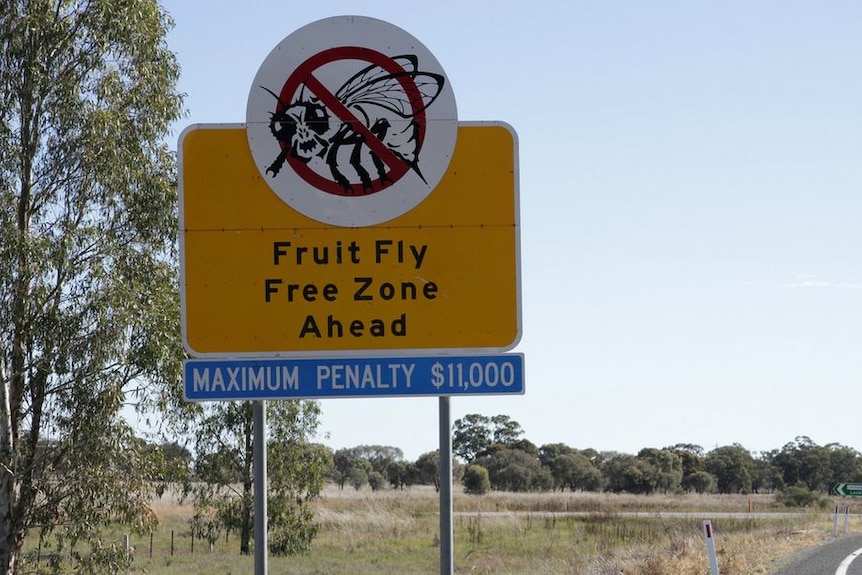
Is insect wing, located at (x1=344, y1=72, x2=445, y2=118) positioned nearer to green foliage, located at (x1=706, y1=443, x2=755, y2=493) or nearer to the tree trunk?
the tree trunk

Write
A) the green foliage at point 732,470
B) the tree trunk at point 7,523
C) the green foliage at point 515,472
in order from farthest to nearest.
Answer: the green foliage at point 732,470
the green foliage at point 515,472
the tree trunk at point 7,523

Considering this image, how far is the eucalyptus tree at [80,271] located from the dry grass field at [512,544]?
175 inches

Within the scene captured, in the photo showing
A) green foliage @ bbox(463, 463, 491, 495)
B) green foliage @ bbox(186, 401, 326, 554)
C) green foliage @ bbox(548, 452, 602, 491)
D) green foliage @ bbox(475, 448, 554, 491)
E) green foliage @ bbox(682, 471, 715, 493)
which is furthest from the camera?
green foliage @ bbox(682, 471, 715, 493)

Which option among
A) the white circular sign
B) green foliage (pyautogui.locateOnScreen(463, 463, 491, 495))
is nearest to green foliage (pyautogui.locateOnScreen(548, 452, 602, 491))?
green foliage (pyautogui.locateOnScreen(463, 463, 491, 495))

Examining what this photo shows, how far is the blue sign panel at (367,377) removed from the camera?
216 inches

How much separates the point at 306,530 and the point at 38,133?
15.0m

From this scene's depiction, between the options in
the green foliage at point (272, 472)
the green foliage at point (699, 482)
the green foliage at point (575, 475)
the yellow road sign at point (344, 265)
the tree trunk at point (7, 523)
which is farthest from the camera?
the green foliage at point (699, 482)

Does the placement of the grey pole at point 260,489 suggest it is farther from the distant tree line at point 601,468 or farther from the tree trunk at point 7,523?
the distant tree line at point 601,468

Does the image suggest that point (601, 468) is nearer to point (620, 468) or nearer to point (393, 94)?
point (620, 468)

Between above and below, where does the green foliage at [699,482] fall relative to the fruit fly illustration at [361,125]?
below

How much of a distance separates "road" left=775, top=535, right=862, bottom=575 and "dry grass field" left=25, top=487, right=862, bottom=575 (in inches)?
17.0

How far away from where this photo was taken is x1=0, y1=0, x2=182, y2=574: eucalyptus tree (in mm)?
18797

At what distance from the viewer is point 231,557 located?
31.1 m

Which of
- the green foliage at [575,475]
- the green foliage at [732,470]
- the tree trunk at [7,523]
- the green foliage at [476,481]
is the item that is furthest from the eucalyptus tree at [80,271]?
the green foliage at [732,470]
